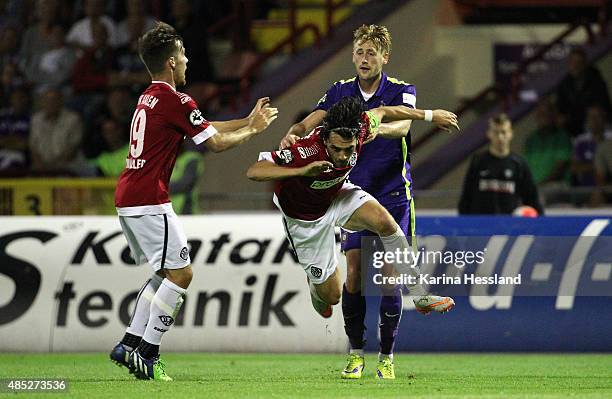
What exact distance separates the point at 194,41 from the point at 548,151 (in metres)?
5.10

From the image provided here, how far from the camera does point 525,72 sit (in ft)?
63.0

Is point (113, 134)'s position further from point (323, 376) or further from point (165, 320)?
point (165, 320)

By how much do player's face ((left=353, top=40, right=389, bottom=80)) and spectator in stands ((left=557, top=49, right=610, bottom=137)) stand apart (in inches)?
294

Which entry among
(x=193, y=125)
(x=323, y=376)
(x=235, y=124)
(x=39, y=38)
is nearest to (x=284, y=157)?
(x=235, y=124)

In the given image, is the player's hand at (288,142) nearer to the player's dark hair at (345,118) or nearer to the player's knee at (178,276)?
the player's dark hair at (345,118)

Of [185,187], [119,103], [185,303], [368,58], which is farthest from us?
[119,103]

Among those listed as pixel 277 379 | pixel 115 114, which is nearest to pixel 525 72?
pixel 115 114

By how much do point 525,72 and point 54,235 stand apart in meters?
8.40

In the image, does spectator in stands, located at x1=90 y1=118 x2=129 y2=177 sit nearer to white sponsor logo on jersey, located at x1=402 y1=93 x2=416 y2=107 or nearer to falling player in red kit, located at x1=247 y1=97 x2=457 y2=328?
falling player in red kit, located at x1=247 y1=97 x2=457 y2=328

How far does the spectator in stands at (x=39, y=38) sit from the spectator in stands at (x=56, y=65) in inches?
6.8

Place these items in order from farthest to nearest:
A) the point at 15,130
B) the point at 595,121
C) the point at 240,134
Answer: the point at 15,130, the point at 595,121, the point at 240,134

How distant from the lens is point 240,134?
947 centimetres

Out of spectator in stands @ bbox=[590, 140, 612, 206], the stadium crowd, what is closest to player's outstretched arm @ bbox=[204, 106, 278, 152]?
the stadium crowd

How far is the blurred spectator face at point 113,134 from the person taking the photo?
16.9 metres
